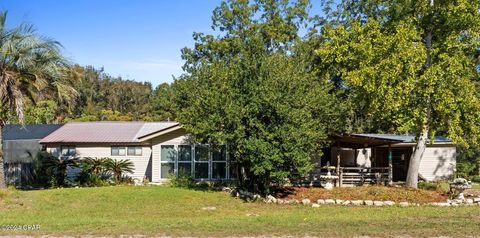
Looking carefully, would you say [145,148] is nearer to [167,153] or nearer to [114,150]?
[114,150]

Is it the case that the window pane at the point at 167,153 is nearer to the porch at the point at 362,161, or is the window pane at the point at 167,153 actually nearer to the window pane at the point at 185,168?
the window pane at the point at 185,168

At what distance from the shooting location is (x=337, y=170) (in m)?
22.0

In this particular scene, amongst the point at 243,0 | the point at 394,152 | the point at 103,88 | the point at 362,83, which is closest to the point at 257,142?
the point at 362,83

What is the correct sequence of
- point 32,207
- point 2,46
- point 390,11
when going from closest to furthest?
1. point 32,207
2. point 2,46
3. point 390,11

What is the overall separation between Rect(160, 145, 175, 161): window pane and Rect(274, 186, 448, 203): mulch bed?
21.3ft

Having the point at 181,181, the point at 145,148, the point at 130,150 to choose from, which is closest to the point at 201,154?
the point at 181,181

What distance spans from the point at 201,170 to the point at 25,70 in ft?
33.0

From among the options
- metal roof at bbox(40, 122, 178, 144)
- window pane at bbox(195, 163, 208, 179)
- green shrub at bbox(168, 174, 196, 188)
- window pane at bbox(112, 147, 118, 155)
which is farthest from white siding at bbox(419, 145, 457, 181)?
window pane at bbox(112, 147, 118, 155)

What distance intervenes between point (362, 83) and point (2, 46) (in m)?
14.1

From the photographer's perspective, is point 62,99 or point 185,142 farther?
point 185,142

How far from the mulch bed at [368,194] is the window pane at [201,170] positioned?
5303mm

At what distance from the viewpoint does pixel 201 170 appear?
23984mm

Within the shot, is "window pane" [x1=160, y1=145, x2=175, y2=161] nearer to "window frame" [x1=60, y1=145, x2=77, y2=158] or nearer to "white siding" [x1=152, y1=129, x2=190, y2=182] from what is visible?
"white siding" [x1=152, y1=129, x2=190, y2=182]

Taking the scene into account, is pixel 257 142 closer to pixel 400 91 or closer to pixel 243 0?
pixel 400 91
